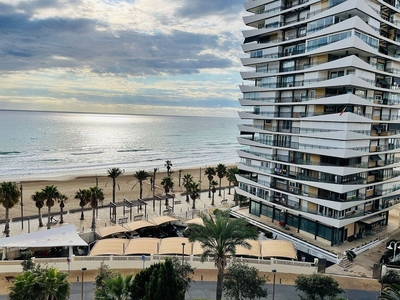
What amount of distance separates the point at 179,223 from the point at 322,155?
768 inches

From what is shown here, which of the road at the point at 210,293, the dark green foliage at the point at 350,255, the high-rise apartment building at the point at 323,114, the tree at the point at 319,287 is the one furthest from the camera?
the high-rise apartment building at the point at 323,114

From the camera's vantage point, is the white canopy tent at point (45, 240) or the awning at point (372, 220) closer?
the white canopy tent at point (45, 240)

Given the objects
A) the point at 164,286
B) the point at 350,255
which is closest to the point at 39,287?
the point at 164,286

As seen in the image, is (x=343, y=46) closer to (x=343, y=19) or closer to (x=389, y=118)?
(x=343, y=19)

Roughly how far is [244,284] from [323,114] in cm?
2145

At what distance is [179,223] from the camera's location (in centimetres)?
4075

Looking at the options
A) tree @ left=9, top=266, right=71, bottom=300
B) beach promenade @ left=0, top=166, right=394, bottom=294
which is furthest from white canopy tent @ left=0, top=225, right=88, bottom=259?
tree @ left=9, top=266, right=71, bottom=300

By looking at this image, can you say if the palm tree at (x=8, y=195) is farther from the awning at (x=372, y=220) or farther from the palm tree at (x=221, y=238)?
the awning at (x=372, y=220)

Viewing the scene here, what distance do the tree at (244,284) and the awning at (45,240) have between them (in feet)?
50.7

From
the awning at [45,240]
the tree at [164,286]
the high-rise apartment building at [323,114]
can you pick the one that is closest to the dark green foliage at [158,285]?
the tree at [164,286]

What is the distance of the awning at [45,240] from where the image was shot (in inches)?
1158

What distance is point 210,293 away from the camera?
964 inches

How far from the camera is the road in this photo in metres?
23.7

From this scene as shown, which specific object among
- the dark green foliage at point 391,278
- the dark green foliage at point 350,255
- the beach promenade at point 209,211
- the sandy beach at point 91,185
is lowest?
the sandy beach at point 91,185
